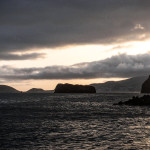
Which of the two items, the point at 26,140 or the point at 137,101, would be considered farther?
the point at 137,101

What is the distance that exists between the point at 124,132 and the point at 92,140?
25.5 ft

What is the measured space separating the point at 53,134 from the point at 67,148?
9098 millimetres

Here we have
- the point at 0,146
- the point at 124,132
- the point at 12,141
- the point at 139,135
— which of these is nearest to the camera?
the point at 0,146

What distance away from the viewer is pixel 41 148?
28.5 metres

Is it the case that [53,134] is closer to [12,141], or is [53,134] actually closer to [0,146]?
[12,141]

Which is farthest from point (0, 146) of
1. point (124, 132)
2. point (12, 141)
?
point (124, 132)

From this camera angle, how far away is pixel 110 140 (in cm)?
3272

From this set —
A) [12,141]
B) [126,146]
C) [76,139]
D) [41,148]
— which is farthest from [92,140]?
[12,141]

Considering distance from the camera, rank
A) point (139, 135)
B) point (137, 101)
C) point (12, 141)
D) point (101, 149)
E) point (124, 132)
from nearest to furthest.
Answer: point (101, 149) < point (12, 141) < point (139, 135) < point (124, 132) < point (137, 101)

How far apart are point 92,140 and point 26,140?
27.0 ft

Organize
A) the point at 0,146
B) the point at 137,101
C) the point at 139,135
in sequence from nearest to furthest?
the point at 0,146 → the point at 139,135 → the point at 137,101

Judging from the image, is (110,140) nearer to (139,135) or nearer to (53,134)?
(139,135)

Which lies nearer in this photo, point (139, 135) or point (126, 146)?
Answer: point (126, 146)

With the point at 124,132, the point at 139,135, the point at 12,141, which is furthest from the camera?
the point at 124,132
